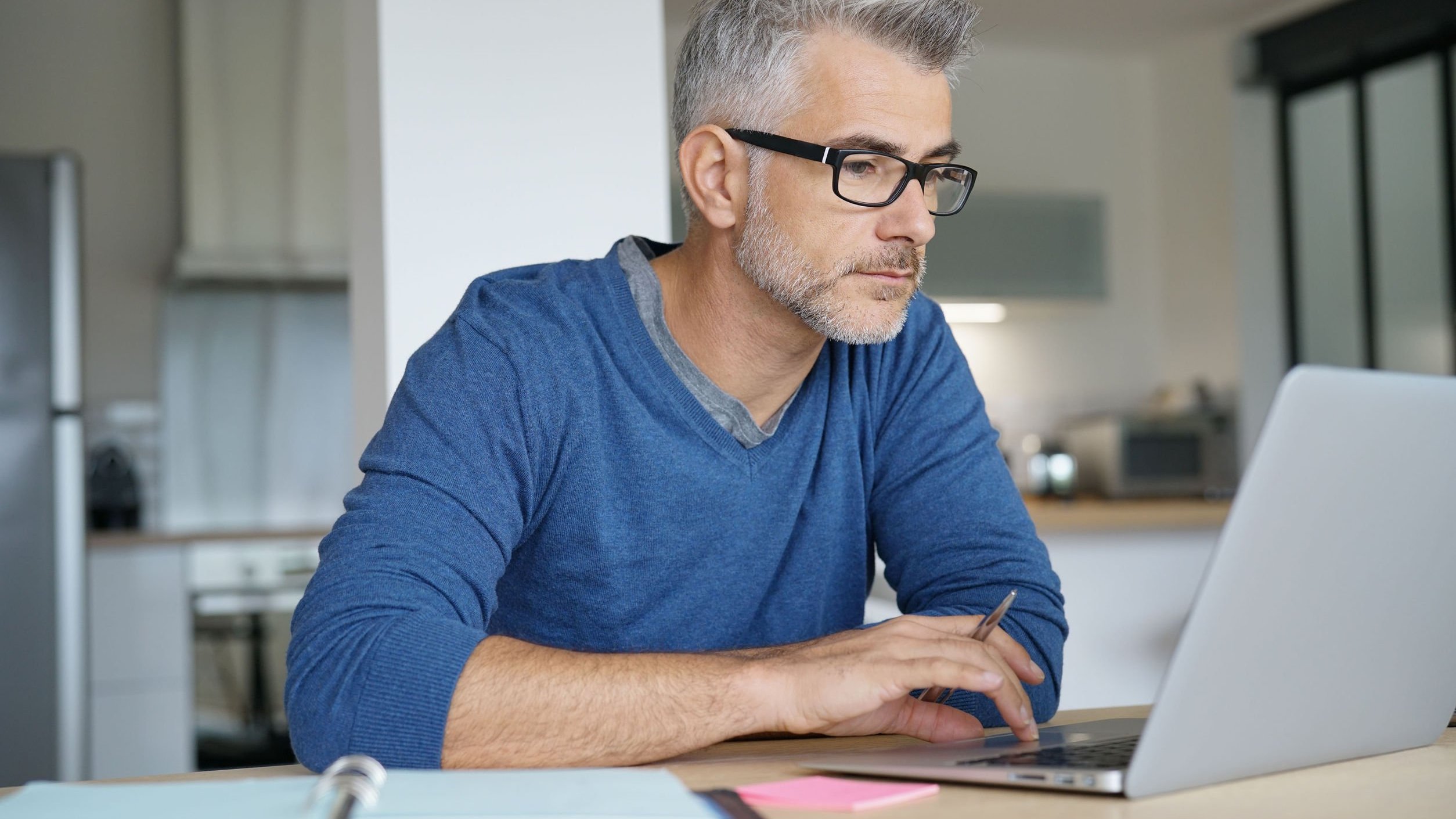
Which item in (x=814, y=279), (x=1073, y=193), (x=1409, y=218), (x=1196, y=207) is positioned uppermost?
(x=1073, y=193)

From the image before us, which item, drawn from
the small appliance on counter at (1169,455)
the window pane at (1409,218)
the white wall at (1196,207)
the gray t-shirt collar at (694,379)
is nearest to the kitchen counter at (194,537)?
the gray t-shirt collar at (694,379)

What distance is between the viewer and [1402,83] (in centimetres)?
453

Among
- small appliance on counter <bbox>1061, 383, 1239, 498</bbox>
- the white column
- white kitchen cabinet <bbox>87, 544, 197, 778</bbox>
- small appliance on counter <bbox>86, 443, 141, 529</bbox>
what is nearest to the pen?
the white column

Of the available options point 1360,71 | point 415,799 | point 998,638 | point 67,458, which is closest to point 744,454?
point 998,638

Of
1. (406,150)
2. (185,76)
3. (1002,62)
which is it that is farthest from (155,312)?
(1002,62)

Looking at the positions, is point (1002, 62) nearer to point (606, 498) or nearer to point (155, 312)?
point (155, 312)

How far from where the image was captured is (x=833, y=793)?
2.49ft

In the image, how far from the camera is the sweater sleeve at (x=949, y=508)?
1.26 metres

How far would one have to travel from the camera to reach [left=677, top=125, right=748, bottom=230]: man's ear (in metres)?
1.36

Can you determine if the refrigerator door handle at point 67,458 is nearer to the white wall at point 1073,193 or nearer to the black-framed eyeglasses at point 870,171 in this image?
the black-framed eyeglasses at point 870,171

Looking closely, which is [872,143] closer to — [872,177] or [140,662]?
[872,177]

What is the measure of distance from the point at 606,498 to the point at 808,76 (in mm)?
451

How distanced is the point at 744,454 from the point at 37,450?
2384mm

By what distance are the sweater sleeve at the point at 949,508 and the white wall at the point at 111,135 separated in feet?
11.4
